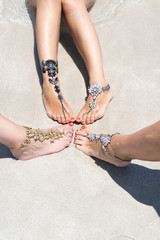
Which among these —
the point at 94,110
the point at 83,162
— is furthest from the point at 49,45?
the point at 83,162

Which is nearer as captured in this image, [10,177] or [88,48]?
[10,177]

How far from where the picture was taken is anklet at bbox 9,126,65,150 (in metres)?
1.62

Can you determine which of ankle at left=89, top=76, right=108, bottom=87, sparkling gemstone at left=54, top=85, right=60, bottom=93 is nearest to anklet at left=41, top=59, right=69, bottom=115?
sparkling gemstone at left=54, top=85, right=60, bottom=93

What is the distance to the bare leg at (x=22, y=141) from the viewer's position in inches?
57.9

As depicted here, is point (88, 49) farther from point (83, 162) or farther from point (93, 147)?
point (83, 162)

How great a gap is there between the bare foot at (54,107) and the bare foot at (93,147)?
0.13 meters

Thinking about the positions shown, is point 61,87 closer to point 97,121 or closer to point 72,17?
point 97,121

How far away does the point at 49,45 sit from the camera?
1828mm

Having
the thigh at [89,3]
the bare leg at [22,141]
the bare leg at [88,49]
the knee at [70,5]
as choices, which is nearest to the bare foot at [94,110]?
the bare leg at [88,49]

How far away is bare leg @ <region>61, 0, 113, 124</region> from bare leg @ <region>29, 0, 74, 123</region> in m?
0.10

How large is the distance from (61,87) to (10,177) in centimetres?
80

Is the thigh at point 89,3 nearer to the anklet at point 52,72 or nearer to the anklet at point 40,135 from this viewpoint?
the anklet at point 52,72

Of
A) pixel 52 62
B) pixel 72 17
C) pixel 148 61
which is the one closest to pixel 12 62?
pixel 52 62

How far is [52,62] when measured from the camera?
5.95 feet
